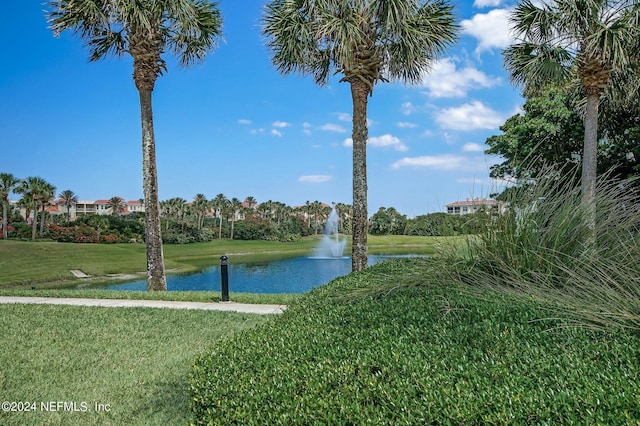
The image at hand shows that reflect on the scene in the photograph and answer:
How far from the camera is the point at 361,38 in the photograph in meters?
10.2

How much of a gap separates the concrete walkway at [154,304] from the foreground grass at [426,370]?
513 centimetres

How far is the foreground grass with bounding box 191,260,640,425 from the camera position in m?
1.80

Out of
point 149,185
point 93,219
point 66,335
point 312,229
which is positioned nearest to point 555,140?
point 149,185

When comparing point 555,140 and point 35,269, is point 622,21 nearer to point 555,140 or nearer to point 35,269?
point 555,140

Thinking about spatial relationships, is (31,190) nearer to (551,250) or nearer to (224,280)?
(224,280)

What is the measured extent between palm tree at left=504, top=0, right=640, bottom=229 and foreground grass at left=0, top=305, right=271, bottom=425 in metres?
10.0

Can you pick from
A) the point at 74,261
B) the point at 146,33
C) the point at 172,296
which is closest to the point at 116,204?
the point at 74,261

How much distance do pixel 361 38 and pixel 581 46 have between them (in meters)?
6.47

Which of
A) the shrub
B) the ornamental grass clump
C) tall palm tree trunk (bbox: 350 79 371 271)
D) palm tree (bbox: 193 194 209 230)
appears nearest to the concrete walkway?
tall palm tree trunk (bbox: 350 79 371 271)

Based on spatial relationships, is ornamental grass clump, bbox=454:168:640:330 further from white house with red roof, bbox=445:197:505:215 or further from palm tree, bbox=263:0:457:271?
palm tree, bbox=263:0:457:271

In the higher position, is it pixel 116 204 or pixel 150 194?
pixel 116 204

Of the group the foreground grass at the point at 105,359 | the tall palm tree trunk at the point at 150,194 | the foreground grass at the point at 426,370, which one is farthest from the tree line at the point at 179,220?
the foreground grass at the point at 426,370

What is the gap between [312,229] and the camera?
7825 cm

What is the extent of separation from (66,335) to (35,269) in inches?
978
